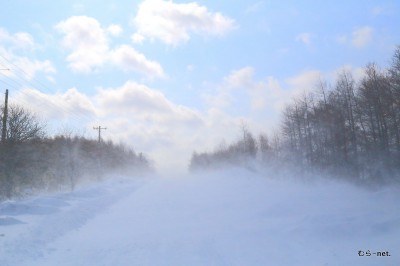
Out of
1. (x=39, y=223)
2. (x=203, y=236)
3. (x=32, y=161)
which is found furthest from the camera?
(x=32, y=161)

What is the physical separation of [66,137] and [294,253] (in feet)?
129

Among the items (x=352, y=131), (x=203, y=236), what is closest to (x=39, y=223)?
(x=203, y=236)

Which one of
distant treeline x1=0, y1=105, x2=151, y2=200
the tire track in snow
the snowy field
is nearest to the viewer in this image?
the snowy field

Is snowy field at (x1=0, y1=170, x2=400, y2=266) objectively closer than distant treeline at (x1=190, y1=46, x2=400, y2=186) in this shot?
Yes

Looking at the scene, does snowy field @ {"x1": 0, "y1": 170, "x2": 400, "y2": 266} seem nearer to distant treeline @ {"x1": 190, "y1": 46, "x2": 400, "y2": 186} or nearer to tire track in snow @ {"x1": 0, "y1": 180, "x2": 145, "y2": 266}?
tire track in snow @ {"x1": 0, "y1": 180, "x2": 145, "y2": 266}

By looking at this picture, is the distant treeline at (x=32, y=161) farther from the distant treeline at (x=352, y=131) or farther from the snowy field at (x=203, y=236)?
the distant treeline at (x=352, y=131)

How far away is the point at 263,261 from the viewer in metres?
10.2

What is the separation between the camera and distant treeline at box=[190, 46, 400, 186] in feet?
107

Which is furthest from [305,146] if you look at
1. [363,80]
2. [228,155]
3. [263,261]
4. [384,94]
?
[228,155]

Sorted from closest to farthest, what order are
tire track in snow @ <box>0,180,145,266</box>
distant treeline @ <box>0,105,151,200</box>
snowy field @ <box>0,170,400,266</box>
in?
snowy field @ <box>0,170,400,266</box> < tire track in snow @ <box>0,180,145,266</box> < distant treeline @ <box>0,105,151,200</box>

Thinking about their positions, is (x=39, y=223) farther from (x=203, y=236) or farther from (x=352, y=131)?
(x=352, y=131)

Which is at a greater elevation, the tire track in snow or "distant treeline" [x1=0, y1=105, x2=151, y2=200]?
"distant treeline" [x1=0, y1=105, x2=151, y2=200]

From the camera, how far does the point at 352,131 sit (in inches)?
1524

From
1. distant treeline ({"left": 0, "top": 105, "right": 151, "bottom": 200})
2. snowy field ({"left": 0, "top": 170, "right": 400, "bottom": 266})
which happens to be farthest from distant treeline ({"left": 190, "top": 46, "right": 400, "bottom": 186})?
distant treeline ({"left": 0, "top": 105, "right": 151, "bottom": 200})
